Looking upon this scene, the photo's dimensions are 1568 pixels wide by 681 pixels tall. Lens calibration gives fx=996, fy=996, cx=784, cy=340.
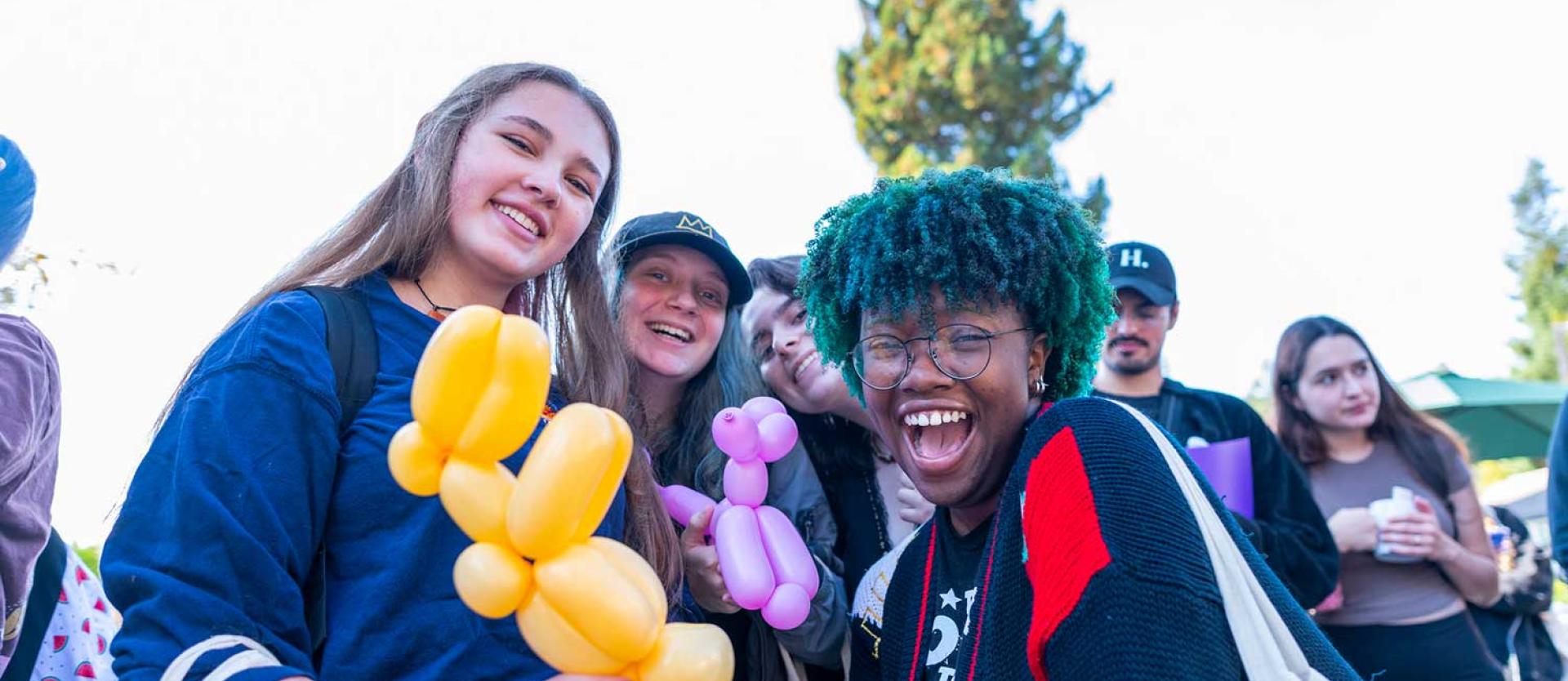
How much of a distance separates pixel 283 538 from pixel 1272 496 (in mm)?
3006

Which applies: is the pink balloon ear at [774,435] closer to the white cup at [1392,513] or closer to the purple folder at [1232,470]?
the purple folder at [1232,470]

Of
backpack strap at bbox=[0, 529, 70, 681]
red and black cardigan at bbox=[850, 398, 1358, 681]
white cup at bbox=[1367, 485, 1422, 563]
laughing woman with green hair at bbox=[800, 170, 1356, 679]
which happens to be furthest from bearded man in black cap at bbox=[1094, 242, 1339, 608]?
backpack strap at bbox=[0, 529, 70, 681]

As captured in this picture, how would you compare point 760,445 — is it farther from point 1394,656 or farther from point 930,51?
point 930,51

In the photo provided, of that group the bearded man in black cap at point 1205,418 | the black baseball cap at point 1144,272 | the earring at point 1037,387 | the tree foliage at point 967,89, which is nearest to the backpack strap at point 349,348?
the earring at point 1037,387

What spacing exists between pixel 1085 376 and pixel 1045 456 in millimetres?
671

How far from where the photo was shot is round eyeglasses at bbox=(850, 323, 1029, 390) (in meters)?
1.91

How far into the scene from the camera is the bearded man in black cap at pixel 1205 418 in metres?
3.11

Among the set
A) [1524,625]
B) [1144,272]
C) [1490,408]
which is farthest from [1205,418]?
[1490,408]

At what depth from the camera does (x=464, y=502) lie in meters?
1.29

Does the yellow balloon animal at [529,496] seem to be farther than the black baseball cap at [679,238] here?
No

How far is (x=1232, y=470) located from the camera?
3.28 metres

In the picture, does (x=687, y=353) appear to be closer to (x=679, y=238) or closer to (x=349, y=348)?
(x=679, y=238)

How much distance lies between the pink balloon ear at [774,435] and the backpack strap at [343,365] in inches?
39.5

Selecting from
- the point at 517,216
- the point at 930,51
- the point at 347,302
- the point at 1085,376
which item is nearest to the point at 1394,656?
the point at 1085,376
